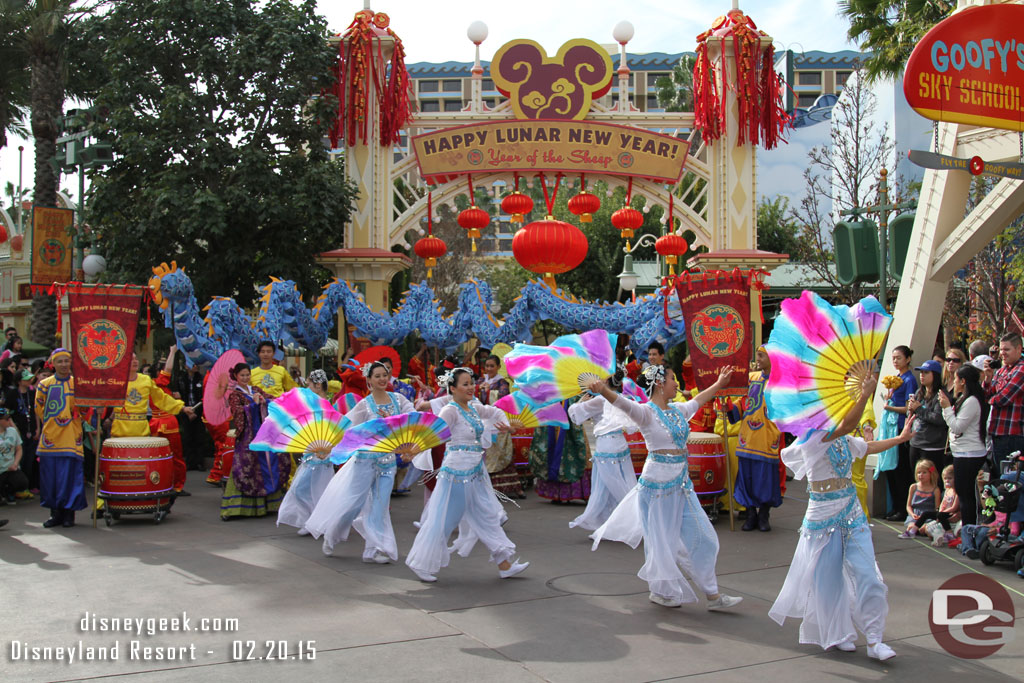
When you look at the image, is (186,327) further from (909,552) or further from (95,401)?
(909,552)

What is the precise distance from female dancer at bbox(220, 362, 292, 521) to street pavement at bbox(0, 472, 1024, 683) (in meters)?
0.77

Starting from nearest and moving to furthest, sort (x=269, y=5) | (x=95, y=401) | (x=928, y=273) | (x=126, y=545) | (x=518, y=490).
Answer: (x=126, y=545)
(x=95, y=401)
(x=928, y=273)
(x=518, y=490)
(x=269, y=5)

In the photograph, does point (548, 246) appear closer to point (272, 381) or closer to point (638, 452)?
point (638, 452)

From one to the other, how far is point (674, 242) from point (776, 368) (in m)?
10.9

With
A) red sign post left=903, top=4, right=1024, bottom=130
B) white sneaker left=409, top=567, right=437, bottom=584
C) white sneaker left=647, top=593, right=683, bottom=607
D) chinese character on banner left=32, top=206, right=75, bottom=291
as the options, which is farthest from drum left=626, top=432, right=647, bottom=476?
chinese character on banner left=32, top=206, right=75, bottom=291

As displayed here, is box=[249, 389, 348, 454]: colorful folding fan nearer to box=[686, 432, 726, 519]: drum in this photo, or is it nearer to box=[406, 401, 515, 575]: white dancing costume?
box=[406, 401, 515, 575]: white dancing costume

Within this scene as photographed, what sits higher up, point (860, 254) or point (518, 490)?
point (860, 254)

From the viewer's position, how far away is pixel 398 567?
741cm

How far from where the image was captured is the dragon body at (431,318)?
12727 mm

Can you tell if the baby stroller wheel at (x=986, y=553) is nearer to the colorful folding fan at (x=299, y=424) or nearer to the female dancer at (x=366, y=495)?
the female dancer at (x=366, y=495)

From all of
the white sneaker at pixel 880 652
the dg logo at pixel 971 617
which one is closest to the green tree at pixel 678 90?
the dg logo at pixel 971 617

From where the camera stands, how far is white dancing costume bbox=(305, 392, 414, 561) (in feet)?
25.1

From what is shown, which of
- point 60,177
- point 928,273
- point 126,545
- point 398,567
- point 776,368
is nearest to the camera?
point 776,368

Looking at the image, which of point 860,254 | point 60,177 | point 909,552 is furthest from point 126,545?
point 60,177
